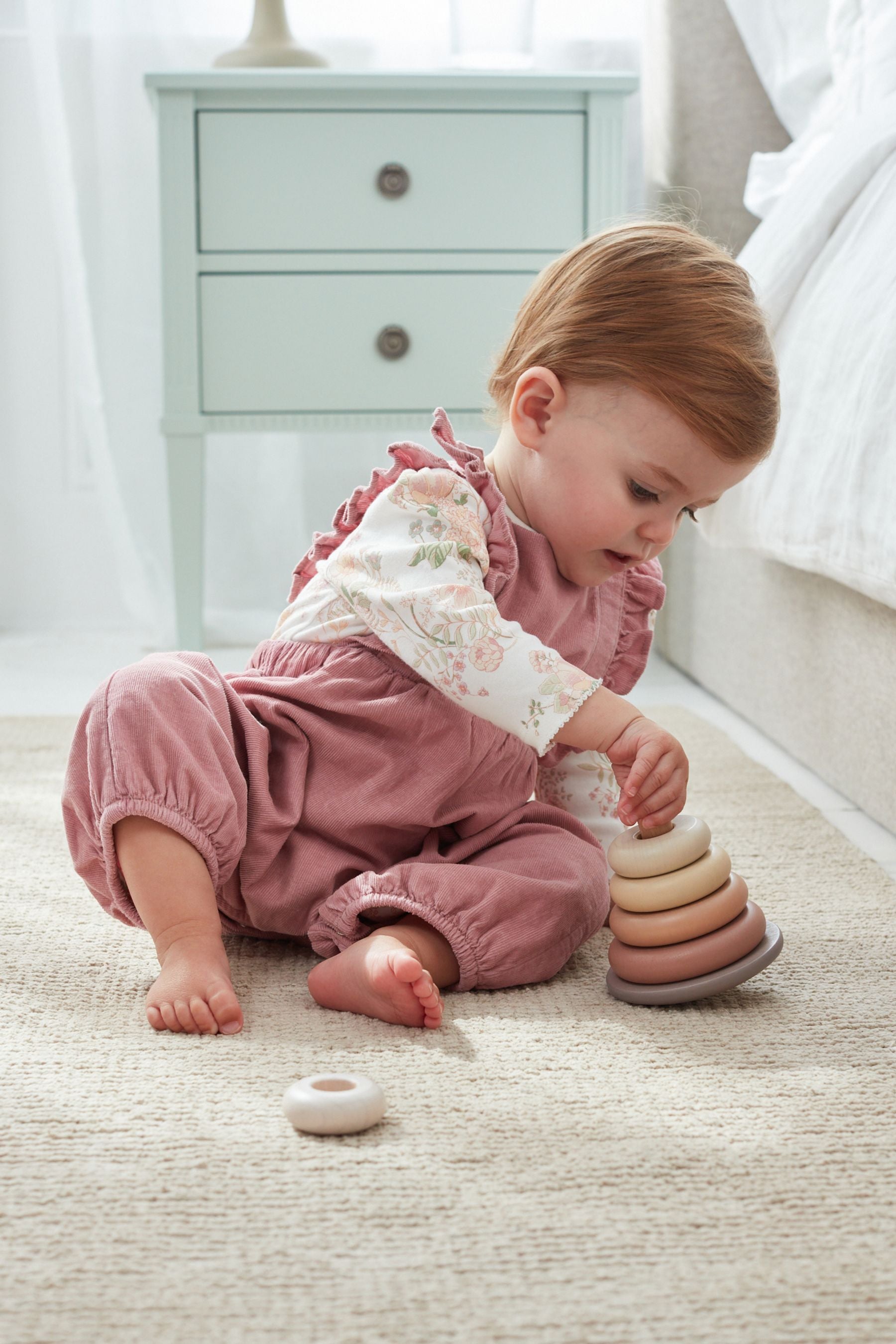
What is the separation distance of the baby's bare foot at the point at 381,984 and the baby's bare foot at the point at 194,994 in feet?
0.17

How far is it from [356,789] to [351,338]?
1.01m

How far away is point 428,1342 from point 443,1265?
39 mm

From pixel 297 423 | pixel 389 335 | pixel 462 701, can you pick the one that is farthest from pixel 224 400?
pixel 462 701

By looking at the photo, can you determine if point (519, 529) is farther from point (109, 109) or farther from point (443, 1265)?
point (109, 109)

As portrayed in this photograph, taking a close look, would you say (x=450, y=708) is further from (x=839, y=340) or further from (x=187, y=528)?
(x=187, y=528)

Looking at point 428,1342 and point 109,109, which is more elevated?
point 109,109

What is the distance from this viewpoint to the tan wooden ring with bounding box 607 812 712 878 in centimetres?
69

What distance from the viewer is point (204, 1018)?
2.17 ft

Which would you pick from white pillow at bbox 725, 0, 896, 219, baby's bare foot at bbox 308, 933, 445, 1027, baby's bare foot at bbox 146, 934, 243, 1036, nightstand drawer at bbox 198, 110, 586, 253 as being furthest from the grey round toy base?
nightstand drawer at bbox 198, 110, 586, 253

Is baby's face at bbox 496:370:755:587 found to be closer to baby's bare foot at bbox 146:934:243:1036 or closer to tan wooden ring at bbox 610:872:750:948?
tan wooden ring at bbox 610:872:750:948

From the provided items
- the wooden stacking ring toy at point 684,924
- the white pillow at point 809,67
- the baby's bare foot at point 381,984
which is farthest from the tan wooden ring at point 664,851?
the white pillow at point 809,67

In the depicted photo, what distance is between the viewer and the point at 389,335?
1.69 metres

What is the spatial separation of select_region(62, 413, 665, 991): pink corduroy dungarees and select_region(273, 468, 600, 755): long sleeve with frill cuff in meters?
0.02

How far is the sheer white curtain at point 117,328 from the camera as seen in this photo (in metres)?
2.00
